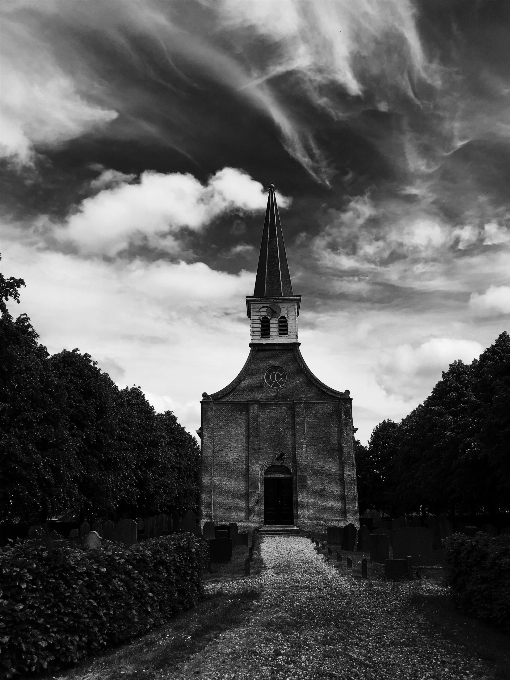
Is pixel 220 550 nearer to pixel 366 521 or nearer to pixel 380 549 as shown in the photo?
pixel 380 549

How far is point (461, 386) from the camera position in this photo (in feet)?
96.3

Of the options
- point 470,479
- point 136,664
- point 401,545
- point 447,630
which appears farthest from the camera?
point 470,479

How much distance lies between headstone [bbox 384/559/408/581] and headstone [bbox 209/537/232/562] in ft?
21.3

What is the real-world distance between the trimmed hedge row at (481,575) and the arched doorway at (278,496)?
22332 mm

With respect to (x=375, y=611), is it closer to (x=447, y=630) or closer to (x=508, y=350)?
(x=447, y=630)

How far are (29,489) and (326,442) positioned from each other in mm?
18640

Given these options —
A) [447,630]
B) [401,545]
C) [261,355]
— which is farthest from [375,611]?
[261,355]

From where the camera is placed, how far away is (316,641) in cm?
855

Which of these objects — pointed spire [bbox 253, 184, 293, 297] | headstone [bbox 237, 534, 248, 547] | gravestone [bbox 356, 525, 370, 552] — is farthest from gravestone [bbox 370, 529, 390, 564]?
pointed spire [bbox 253, 184, 293, 297]

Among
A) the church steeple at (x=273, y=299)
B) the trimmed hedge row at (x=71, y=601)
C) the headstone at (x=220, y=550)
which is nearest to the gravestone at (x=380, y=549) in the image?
the headstone at (x=220, y=550)

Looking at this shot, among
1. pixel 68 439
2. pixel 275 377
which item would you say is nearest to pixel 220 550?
pixel 68 439

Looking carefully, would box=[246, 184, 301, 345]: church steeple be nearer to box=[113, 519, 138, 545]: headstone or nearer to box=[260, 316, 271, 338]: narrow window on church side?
box=[260, 316, 271, 338]: narrow window on church side

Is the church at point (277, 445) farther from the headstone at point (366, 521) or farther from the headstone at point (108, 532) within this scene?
the headstone at point (108, 532)

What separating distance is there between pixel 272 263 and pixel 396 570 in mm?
29013
